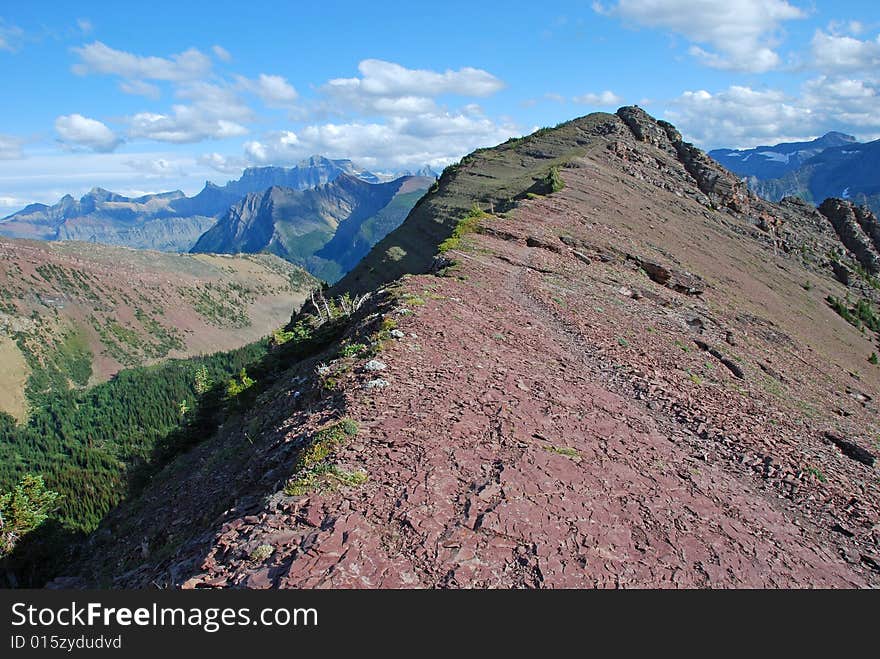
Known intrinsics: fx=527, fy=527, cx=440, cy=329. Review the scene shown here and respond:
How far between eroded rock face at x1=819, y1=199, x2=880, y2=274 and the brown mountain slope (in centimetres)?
6527

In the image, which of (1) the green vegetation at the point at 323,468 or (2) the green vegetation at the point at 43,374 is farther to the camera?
(2) the green vegetation at the point at 43,374

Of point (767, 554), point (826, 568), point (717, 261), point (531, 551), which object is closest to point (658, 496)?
point (767, 554)

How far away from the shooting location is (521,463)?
10.2 m

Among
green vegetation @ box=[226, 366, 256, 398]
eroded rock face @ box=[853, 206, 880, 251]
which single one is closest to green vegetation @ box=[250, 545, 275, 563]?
green vegetation @ box=[226, 366, 256, 398]

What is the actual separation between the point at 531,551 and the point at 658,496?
3832 mm

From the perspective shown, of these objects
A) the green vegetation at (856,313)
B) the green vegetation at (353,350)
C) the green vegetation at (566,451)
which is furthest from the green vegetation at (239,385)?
the green vegetation at (856,313)

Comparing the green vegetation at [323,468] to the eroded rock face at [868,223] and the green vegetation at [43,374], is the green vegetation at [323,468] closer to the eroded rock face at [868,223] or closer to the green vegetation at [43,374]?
the eroded rock face at [868,223]

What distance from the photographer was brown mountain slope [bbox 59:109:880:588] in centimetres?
777

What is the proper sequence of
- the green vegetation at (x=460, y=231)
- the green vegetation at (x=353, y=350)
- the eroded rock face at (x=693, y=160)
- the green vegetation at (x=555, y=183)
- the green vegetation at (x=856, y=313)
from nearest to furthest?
the green vegetation at (x=353, y=350) < the green vegetation at (x=460, y=231) < the green vegetation at (x=555, y=183) < the green vegetation at (x=856, y=313) < the eroded rock face at (x=693, y=160)

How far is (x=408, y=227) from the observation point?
201 ft

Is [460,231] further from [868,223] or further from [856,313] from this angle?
[868,223]

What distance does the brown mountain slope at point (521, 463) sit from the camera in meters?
7.77

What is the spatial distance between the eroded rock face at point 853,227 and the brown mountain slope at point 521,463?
65.3m

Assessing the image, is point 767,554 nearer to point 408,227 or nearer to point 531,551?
point 531,551
